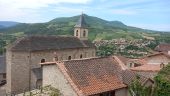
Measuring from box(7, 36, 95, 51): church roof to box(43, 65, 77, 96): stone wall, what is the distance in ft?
62.1

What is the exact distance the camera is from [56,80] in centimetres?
2289

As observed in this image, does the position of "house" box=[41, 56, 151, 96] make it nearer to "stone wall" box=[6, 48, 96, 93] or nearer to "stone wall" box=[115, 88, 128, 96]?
"stone wall" box=[115, 88, 128, 96]

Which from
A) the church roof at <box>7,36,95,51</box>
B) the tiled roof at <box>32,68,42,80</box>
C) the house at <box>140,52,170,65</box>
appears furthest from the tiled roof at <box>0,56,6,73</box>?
the house at <box>140,52,170,65</box>

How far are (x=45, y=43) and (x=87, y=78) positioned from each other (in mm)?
23692

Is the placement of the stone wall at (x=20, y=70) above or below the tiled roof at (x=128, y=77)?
below

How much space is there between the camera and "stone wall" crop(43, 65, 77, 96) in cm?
2194

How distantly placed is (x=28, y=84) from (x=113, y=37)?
13131cm

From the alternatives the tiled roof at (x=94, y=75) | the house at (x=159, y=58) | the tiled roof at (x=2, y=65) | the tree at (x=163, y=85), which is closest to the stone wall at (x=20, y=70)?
the tiled roof at (x=2, y=65)

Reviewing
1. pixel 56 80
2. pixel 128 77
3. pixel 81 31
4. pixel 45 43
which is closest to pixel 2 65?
pixel 45 43

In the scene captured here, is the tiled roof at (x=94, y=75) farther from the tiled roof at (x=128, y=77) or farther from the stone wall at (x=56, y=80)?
the stone wall at (x=56, y=80)

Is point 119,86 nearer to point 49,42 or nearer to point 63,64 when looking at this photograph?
point 63,64

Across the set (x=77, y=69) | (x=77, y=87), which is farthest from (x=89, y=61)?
(x=77, y=87)

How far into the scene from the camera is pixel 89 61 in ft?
81.5

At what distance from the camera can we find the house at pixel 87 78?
21.8 metres
